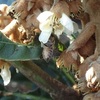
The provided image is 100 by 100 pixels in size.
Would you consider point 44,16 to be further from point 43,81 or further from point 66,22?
point 43,81

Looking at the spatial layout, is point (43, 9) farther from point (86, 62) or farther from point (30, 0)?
point (86, 62)

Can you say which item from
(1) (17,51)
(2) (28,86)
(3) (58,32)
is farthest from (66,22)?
(2) (28,86)

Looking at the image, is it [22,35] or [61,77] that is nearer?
[22,35]

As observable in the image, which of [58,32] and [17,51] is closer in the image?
[58,32]

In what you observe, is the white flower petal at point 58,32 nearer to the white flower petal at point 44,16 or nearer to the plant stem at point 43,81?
the white flower petal at point 44,16

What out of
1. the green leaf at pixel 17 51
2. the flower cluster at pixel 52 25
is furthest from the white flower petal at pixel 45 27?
the green leaf at pixel 17 51

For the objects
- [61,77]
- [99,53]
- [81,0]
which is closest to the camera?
[99,53]

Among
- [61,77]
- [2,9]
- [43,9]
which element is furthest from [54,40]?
[61,77]
